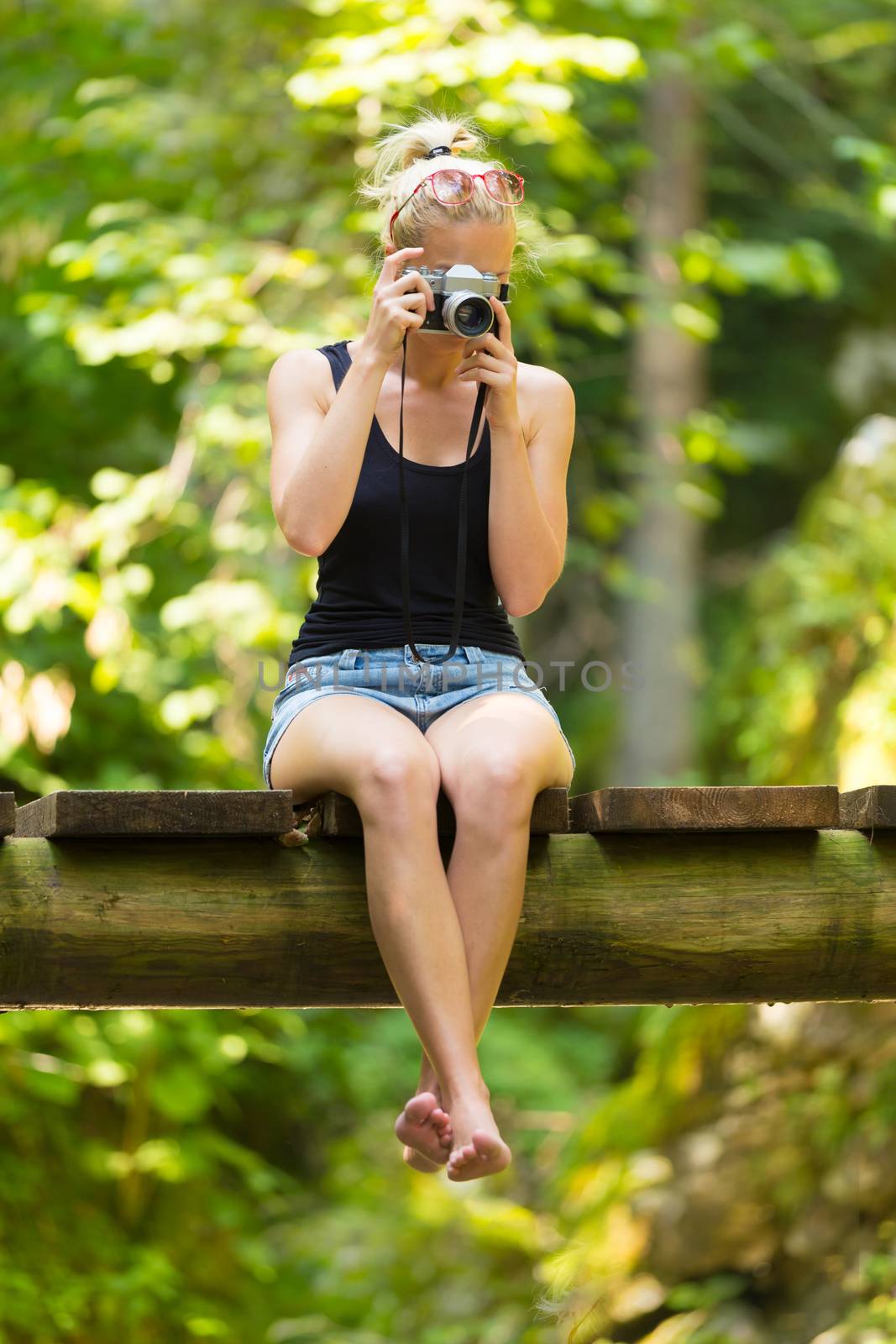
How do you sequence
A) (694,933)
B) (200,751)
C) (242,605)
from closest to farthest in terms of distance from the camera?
(694,933), (242,605), (200,751)

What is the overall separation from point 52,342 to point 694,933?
406cm

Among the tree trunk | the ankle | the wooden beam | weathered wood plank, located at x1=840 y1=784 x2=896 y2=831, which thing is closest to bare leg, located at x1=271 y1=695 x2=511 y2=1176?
the ankle

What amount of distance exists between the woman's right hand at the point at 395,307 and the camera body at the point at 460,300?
0.02m

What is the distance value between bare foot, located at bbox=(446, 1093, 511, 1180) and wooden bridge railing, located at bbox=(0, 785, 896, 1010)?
1.13ft

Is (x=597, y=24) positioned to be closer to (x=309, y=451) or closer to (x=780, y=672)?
(x=780, y=672)

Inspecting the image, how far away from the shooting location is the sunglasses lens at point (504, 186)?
232cm

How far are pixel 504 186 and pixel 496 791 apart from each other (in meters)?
1.01

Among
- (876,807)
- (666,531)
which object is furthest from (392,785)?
(666,531)

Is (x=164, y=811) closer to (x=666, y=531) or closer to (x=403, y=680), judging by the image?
(x=403, y=680)

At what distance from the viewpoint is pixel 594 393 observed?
388 inches

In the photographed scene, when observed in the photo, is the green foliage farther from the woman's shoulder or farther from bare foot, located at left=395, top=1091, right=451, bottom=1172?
bare foot, located at left=395, top=1091, right=451, bottom=1172

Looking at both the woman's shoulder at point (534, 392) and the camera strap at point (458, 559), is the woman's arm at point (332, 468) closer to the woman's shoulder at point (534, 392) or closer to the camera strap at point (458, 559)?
the camera strap at point (458, 559)

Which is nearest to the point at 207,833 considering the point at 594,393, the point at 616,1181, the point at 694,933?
the point at 694,933

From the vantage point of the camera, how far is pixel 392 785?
201 centimetres
